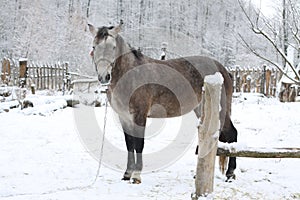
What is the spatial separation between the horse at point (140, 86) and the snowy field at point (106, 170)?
0.39 meters

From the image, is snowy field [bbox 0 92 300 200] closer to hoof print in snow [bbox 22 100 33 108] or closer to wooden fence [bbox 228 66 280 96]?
hoof print in snow [bbox 22 100 33 108]

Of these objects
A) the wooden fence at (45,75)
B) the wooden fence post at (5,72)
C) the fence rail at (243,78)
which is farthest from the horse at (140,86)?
the wooden fence at (45,75)

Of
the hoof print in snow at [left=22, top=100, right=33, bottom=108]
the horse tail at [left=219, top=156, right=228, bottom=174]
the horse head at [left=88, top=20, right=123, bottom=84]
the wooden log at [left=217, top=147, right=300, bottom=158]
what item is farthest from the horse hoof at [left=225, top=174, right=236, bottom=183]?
the hoof print in snow at [left=22, top=100, right=33, bottom=108]

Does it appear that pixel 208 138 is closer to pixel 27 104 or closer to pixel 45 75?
pixel 27 104

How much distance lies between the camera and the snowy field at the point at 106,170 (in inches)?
148

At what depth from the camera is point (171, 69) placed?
15.6ft

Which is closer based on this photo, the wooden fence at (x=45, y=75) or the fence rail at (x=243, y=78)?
the fence rail at (x=243, y=78)

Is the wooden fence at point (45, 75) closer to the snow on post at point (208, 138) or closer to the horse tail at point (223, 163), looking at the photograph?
the horse tail at point (223, 163)

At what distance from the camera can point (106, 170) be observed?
15.5 ft

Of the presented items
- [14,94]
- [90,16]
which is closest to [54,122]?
[14,94]

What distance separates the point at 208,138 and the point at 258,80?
13275 millimetres

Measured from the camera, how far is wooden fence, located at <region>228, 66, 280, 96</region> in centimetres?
1542

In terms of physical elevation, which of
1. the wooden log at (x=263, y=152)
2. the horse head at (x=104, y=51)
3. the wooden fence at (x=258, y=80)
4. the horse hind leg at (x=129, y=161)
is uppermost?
the horse head at (x=104, y=51)

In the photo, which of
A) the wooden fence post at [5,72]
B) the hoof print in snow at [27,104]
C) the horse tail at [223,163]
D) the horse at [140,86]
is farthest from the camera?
the wooden fence post at [5,72]
